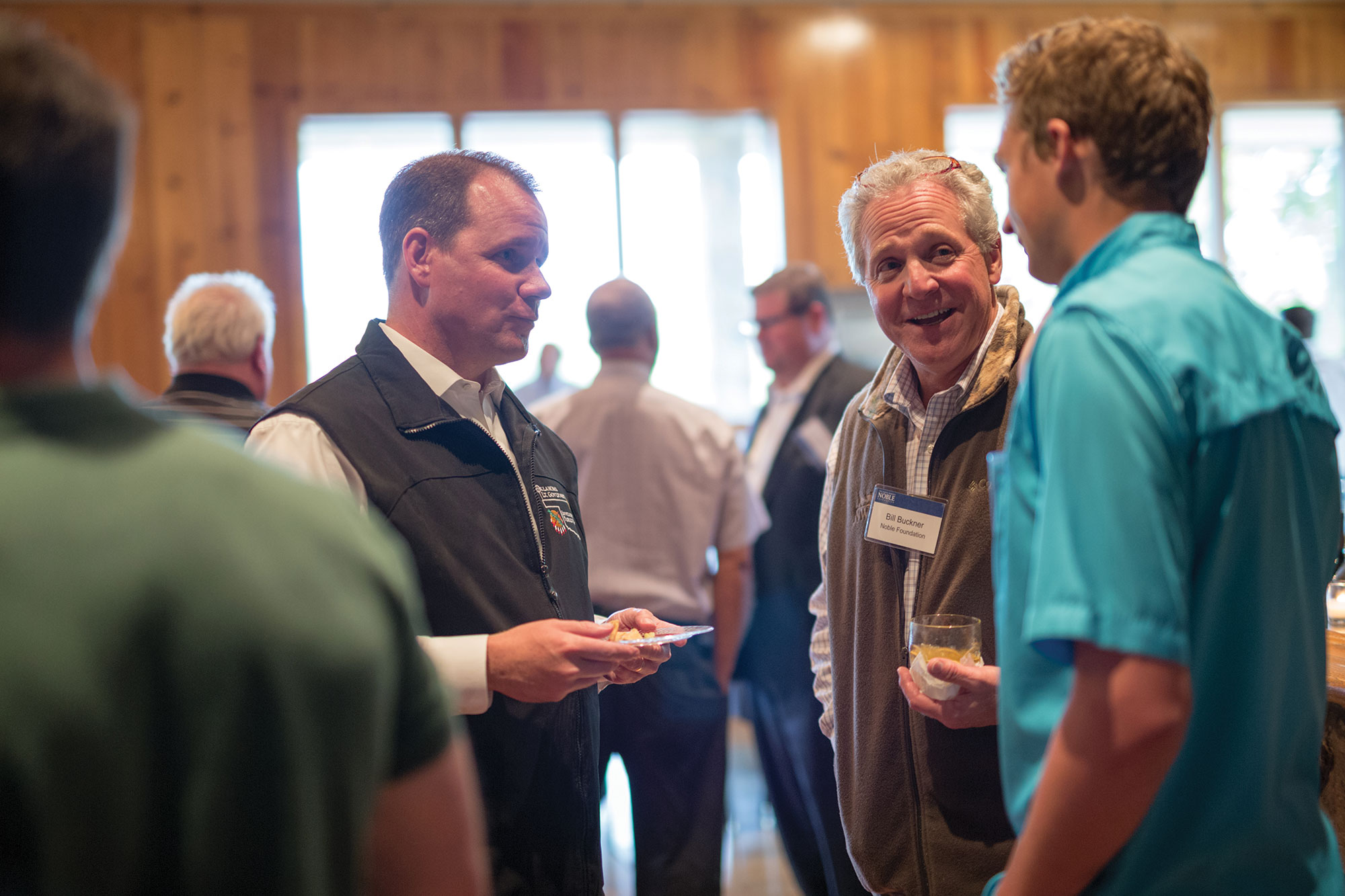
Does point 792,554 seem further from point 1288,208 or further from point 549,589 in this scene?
point 1288,208

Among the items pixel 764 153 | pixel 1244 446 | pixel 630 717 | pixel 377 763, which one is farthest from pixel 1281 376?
pixel 764 153

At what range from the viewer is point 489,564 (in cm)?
157

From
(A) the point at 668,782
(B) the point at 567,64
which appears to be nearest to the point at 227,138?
(B) the point at 567,64

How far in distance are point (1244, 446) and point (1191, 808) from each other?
32 cm

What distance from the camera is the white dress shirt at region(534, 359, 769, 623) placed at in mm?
3246

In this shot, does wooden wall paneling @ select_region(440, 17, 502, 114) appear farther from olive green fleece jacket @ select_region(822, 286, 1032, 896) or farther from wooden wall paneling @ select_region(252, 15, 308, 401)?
olive green fleece jacket @ select_region(822, 286, 1032, 896)

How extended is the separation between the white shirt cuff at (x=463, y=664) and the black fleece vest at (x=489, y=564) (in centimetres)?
9

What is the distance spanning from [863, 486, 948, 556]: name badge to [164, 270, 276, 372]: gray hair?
6.28 ft

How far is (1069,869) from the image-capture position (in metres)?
0.85

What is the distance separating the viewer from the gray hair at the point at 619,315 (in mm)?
3383

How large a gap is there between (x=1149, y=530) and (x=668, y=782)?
2545 millimetres

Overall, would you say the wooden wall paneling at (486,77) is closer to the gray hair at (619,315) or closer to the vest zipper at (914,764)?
the gray hair at (619,315)

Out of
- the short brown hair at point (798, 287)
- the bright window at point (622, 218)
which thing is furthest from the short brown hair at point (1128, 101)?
the bright window at point (622, 218)

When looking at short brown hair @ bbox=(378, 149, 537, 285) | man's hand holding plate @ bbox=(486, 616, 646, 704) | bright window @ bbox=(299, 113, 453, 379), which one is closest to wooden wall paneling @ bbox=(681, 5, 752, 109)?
bright window @ bbox=(299, 113, 453, 379)
